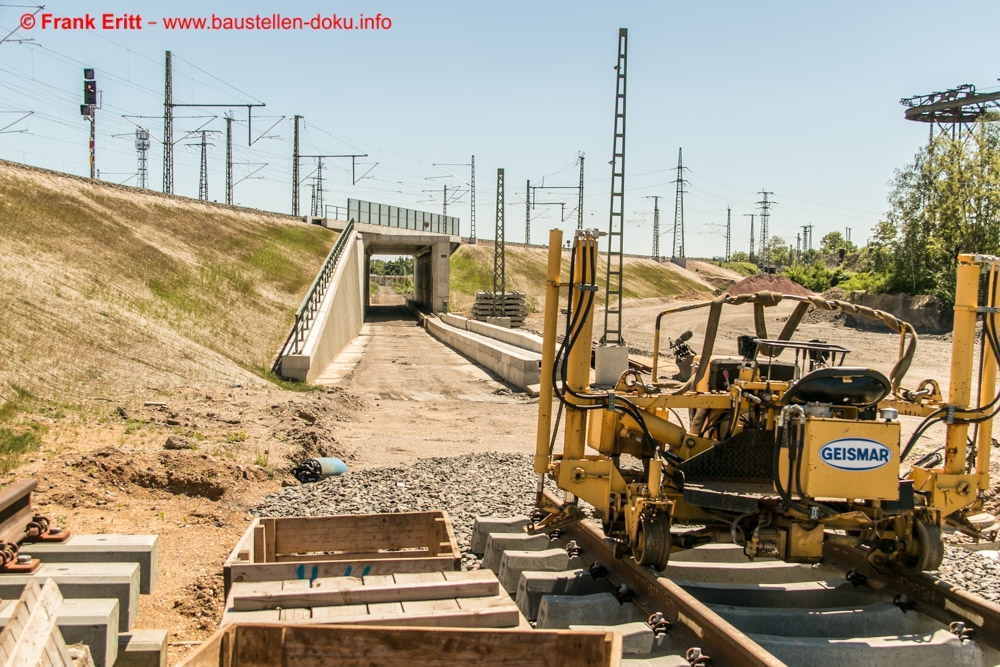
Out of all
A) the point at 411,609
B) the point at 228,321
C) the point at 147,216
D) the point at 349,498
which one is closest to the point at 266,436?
the point at 349,498

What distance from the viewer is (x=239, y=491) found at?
9375mm

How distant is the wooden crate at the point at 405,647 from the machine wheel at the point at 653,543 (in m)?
1.35

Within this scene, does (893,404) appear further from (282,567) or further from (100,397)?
(100,397)

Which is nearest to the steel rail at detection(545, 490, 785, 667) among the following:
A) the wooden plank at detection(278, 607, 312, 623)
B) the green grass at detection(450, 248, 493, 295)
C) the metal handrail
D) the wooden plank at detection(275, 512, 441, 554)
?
the wooden plank at detection(275, 512, 441, 554)

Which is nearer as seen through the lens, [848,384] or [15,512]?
[848,384]

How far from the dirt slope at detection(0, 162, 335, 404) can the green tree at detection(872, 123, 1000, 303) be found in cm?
2891

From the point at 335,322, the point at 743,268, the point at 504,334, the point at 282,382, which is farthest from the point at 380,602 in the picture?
the point at 743,268

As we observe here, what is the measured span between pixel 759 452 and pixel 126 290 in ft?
64.1

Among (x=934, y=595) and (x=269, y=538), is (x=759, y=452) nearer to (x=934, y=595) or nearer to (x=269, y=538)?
(x=934, y=595)

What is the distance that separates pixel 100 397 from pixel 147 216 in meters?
22.4

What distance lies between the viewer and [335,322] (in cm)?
2931

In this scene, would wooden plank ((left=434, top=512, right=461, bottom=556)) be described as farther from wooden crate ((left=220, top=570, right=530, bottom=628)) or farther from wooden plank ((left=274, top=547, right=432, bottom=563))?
wooden crate ((left=220, top=570, right=530, bottom=628))

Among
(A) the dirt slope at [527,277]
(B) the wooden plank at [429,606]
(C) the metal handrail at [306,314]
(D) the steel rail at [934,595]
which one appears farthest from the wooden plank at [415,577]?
(A) the dirt slope at [527,277]

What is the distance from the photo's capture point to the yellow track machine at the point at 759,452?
210 inches
